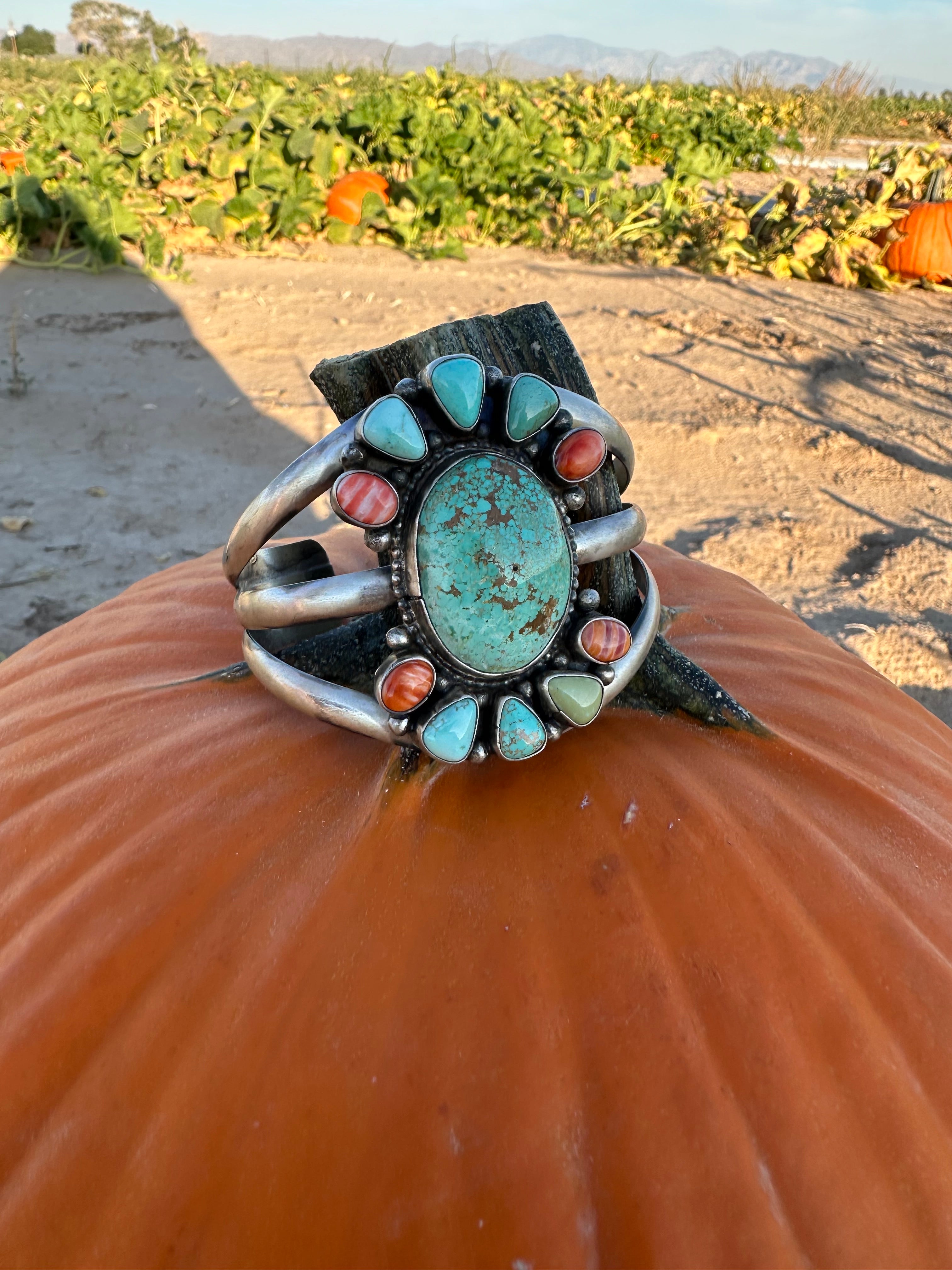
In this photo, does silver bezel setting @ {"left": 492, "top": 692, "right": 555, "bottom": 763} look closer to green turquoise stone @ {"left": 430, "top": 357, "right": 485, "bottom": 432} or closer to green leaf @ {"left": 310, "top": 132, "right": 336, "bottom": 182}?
green turquoise stone @ {"left": 430, "top": 357, "right": 485, "bottom": 432}

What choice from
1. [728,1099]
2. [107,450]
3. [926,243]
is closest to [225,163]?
[107,450]

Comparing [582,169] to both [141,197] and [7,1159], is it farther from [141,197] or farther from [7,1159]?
[7,1159]

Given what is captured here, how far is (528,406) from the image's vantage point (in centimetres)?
90

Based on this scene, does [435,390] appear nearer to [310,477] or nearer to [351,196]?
[310,477]

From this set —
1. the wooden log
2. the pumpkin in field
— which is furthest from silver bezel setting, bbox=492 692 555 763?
the pumpkin in field

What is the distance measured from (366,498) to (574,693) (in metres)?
0.29

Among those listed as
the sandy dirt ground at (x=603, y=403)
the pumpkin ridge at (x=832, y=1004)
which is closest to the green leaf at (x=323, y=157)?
the sandy dirt ground at (x=603, y=403)

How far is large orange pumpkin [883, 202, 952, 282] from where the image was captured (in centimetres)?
800

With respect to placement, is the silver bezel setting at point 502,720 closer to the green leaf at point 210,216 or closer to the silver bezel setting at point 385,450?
the silver bezel setting at point 385,450

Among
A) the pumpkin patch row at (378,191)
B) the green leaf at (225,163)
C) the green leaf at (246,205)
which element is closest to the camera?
the pumpkin patch row at (378,191)

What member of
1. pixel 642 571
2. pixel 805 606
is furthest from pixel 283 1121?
pixel 805 606

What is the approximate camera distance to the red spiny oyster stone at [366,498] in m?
0.86

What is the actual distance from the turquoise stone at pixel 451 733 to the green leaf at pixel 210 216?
8341mm

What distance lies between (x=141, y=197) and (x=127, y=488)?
5.45 metres
